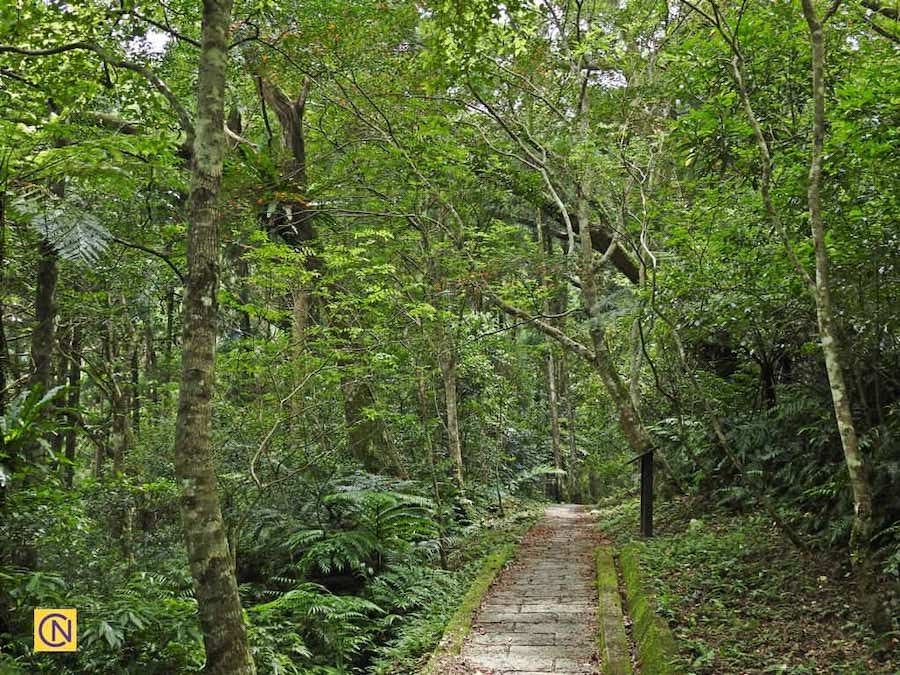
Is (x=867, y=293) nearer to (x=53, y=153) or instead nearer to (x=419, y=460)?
(x=53, y=153)

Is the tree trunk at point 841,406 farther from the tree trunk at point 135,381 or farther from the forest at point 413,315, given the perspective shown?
the tree trunk at point 135,381

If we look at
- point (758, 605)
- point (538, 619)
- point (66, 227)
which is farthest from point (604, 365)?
point (66, 227)

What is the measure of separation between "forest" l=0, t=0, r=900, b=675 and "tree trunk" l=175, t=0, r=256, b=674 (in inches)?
0.8

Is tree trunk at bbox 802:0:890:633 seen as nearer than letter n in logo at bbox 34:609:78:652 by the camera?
Yes

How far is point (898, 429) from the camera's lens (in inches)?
249

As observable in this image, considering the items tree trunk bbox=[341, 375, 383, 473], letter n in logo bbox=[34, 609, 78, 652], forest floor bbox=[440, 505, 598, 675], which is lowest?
forest floor bbox=[440, 505, 598, 675]

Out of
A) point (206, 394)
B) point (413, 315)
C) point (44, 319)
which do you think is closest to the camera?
point (206, 394)

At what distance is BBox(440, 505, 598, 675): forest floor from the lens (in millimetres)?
5770

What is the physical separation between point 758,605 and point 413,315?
5.76 metres

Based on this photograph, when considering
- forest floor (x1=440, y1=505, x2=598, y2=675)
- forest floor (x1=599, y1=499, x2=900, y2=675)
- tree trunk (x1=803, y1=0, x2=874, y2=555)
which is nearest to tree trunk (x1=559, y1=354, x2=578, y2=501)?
forest floor (x1=440, y1=505, x2=598, y2=675)

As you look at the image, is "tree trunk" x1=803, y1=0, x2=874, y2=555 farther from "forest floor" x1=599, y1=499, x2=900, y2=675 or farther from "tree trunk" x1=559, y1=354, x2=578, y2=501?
"tree trunk" x1=559, y1=354, x2=578, y2=501

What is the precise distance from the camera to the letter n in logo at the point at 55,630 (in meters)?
5.40

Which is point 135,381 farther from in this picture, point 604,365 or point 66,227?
point 66,227

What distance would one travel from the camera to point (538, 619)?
23.3ft
